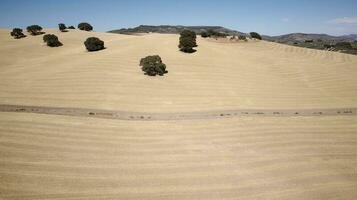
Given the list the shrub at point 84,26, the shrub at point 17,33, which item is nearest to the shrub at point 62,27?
the shrub at point 84,26

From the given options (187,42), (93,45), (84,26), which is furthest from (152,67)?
(84,26)

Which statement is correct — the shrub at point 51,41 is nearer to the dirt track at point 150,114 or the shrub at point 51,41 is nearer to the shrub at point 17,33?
the shrub at point 17,33

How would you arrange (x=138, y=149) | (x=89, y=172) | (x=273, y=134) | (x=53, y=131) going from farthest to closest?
(x=273, y=134), (x=53, y=131), (x=138, y=149), (x=89, y=172)

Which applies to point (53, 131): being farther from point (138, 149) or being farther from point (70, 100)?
point (70, 100)

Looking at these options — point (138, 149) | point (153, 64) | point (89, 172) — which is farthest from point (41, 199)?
point (153, 64)

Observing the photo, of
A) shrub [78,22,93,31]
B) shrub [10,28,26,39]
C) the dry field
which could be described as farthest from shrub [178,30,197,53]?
shrub [10,28,26,39]

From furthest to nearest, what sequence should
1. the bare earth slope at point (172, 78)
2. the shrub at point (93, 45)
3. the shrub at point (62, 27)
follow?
the shrub at point (62, 27) → the shrub at point (93, 45) → the bare earth slope at point (172, 78)

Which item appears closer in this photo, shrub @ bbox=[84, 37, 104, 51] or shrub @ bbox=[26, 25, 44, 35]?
shrub @ bbox=[84, 37, 104, 51]

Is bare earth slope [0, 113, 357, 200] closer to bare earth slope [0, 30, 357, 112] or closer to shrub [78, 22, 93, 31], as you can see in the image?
bare earth slope [0, 30, 357, 112]
